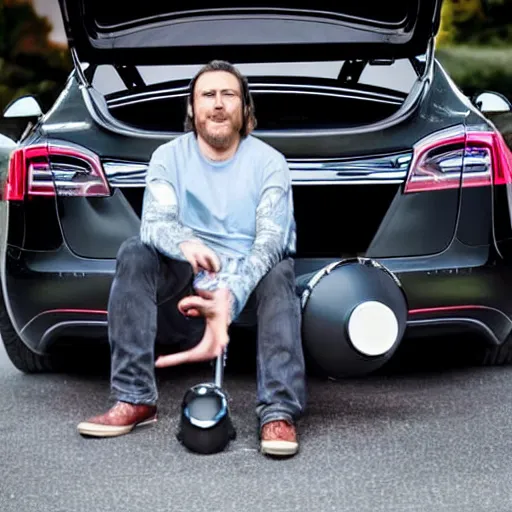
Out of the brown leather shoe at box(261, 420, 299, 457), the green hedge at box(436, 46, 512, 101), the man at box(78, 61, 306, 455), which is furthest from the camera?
the green hedge at box(436, 46, 512, 101)

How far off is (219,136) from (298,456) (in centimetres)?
110

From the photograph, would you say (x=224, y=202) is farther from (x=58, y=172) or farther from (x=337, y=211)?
(x=58, y=172)

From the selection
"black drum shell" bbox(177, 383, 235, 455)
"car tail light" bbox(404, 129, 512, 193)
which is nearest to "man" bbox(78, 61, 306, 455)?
"black drum shell" bbox(177, 383, 235, 455)

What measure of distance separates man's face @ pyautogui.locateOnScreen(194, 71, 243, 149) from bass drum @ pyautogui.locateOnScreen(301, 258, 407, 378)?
1.93 feet

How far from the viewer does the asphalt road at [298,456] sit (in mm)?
4176

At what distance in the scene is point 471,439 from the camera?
487cm

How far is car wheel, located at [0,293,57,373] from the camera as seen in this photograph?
598 cm

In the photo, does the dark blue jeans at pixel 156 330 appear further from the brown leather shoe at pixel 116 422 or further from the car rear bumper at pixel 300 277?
the car rear bumper at pixel 300 277

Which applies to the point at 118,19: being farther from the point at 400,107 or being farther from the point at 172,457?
the point at 172,457

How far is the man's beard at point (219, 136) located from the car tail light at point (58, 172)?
18.7 inches

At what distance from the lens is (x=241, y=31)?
6.08 m

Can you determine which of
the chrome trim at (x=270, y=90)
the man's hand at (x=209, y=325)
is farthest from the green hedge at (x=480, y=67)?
→ the man's hand at (x=209, y=325)

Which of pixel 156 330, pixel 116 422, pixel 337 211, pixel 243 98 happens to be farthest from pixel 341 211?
pixel 116 422

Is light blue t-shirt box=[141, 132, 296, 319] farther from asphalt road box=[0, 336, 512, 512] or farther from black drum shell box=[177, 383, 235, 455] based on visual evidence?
asphalt road box=[0, 336, 512, 512]
